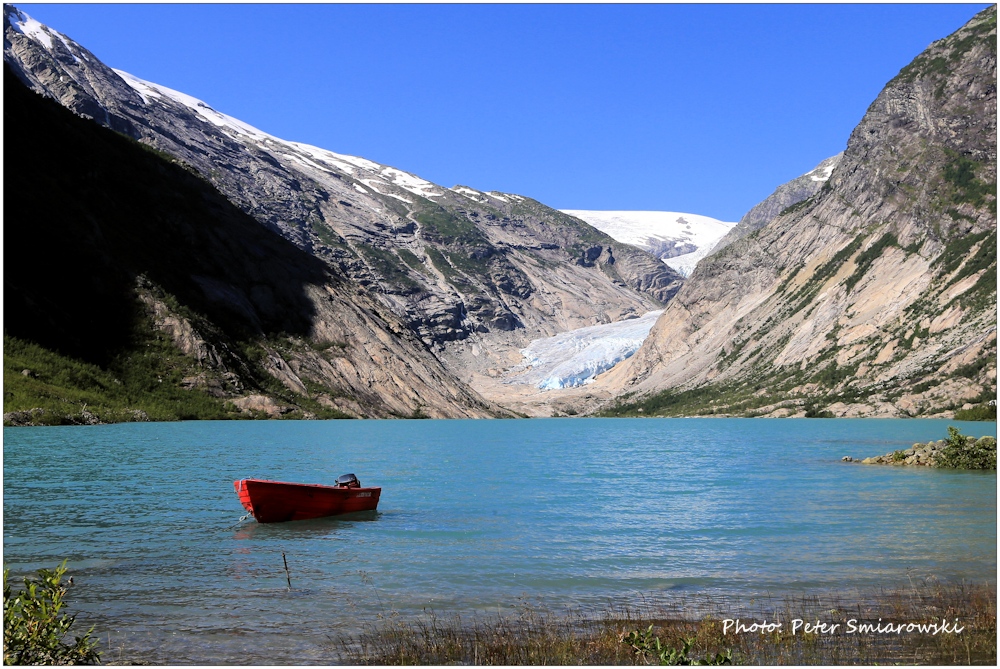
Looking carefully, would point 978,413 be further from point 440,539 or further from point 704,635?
point 704,635

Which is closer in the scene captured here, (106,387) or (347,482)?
(347,482)

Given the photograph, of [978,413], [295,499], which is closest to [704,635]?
[295,499]

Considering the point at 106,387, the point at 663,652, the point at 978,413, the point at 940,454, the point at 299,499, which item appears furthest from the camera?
the point at 978,413

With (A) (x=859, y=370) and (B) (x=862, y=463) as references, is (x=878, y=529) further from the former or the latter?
(A) (x=859, y=370)

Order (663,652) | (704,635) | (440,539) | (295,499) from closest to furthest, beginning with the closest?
(663,652) < (704,635) < (440,539) < (295,499)

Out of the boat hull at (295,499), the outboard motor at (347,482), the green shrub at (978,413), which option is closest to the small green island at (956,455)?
the outboard motor at (347,482)

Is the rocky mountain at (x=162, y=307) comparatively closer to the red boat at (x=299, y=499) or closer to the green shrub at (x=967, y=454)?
the red boat at (x=299, y=499)

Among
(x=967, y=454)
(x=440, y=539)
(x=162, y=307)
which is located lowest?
(x=440, y=539)
